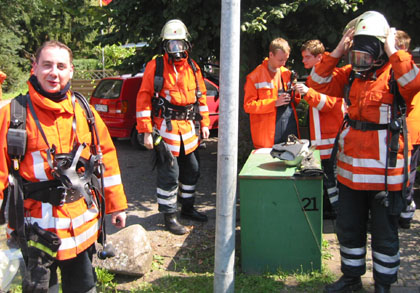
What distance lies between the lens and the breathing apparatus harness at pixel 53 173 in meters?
2.58

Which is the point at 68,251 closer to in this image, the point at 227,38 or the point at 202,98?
the point at 227,38

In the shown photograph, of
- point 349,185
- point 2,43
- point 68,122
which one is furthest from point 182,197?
point 2,43

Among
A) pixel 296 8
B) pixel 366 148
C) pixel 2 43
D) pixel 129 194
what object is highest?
pixel 2 43

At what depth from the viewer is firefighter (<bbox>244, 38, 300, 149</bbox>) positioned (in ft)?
15.9

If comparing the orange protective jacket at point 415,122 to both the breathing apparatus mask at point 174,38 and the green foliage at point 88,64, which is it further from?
the green foliage at point 88,64

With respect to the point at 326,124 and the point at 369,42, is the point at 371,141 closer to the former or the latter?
the point at 369,42

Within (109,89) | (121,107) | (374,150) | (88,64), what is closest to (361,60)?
(374,150)

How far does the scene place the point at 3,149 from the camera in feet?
8.50

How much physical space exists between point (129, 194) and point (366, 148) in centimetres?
396

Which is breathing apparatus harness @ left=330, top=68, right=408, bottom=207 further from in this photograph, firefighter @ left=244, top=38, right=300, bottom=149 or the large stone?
the large stone

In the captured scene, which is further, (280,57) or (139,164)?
(139,164)

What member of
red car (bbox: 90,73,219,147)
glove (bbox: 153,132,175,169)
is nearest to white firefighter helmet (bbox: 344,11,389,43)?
glove (bbox: 153,132,175,169)

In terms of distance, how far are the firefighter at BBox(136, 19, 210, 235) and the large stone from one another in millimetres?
838

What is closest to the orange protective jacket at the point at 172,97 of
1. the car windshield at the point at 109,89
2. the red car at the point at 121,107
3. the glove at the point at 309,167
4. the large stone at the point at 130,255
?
the large stone at the point at 130,255
